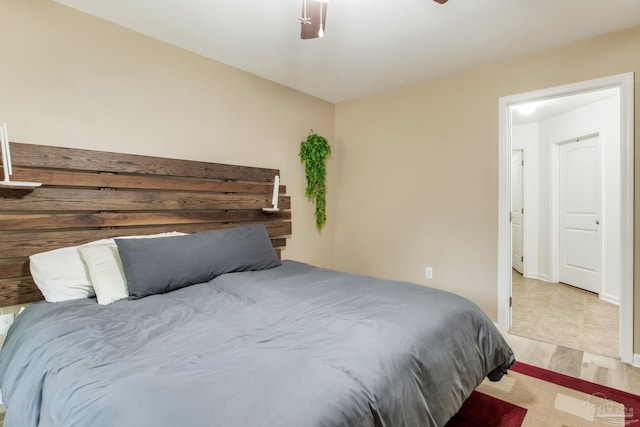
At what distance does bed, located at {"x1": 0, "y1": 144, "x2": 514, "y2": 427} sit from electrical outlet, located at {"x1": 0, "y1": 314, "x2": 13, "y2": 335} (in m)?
0.12

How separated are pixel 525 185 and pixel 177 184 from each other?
495 centimetres

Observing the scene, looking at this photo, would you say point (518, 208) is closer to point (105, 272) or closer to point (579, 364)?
point (579, 364)

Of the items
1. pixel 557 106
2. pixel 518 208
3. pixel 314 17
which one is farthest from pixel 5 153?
pixel 518 208

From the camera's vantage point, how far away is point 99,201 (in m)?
2.17

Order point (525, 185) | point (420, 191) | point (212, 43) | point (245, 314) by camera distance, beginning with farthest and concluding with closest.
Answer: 1. point (525, 185)
2. point (420, 191)
3. point (212, 43)
4. point (245, 314)

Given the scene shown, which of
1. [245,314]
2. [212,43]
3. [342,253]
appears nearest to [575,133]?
→ [342,253]

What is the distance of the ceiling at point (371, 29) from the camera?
6.75 feet

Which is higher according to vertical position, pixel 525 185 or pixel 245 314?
pixel 525 185

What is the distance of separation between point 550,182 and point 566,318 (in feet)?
7.15

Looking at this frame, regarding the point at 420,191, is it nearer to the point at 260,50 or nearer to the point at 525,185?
the point at 260,50

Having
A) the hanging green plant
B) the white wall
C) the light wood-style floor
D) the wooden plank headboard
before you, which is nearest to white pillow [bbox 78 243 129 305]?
the wooden plank headboard

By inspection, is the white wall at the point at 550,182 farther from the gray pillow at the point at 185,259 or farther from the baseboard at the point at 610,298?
the gray pillow at the point at 185,259

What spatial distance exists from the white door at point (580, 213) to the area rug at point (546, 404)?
2.59m

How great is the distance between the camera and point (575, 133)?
420cm
